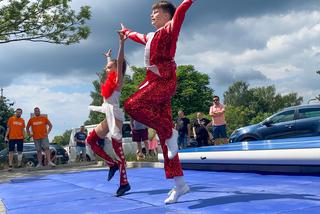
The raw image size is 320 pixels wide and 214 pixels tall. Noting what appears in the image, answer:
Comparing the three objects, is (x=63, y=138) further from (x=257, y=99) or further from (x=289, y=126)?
(x=289, y=126)

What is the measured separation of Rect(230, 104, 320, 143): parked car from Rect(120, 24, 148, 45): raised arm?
762cm

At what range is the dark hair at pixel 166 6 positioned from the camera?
13.8 ft

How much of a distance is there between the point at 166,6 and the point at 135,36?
56 cm

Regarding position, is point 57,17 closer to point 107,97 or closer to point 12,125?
point 12,125

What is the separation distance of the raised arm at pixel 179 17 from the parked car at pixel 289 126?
7.87m

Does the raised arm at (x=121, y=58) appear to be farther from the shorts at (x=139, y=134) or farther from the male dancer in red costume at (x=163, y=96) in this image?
the shorts at (x=139, y=134)

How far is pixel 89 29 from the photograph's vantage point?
15.9m

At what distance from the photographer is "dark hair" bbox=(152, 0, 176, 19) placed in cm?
421

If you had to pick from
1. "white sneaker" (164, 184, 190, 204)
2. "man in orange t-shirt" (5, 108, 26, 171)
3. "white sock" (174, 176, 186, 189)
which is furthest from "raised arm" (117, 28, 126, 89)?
"man in orange t-shirt" (5, 108, 26, 171)

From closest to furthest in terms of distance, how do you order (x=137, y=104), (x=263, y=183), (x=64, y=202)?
(x=137, y=104) → (x=64, y=202) → (x=263, y=183)

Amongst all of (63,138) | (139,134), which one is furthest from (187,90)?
(63,138)

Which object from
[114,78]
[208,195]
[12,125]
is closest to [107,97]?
[114,78]

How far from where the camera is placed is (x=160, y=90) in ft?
13.2

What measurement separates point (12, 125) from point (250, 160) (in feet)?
28.3
